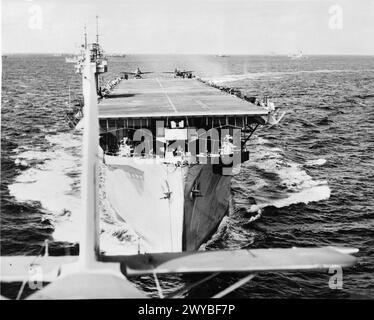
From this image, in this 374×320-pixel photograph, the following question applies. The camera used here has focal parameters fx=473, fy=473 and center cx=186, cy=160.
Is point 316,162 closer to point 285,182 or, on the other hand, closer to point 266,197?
point 285,182

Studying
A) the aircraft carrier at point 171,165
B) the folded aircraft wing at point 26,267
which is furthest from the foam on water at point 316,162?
the folded aircraft wing at point 26,267

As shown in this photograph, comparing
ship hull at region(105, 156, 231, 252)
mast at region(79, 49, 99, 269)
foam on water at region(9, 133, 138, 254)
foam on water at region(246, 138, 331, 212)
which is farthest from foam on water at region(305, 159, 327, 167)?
mast at region(79, 49, 99, 269)

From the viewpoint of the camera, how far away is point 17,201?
29.2 meters

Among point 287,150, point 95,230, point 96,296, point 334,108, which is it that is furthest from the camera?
point 334,108

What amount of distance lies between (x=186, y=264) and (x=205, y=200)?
1636 centimetres

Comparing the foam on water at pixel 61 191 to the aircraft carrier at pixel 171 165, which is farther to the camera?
the foam on water at pixel 61 191

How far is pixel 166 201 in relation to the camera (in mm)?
22719

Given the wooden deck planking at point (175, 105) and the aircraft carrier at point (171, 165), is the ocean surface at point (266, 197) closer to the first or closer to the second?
the aircraft carrier at point (171, 165)

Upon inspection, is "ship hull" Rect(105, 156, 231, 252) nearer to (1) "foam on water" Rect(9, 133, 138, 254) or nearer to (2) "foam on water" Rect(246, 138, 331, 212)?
(1) "foam on water" Rect(9, 133, 138, 254)

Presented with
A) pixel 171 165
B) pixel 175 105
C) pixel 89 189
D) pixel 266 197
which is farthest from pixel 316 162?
pixel 89 189

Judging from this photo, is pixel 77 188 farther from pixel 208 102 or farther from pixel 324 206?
pixel 324 206

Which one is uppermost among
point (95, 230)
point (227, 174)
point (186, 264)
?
point (95, 230)

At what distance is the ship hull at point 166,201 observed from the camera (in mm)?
22375
